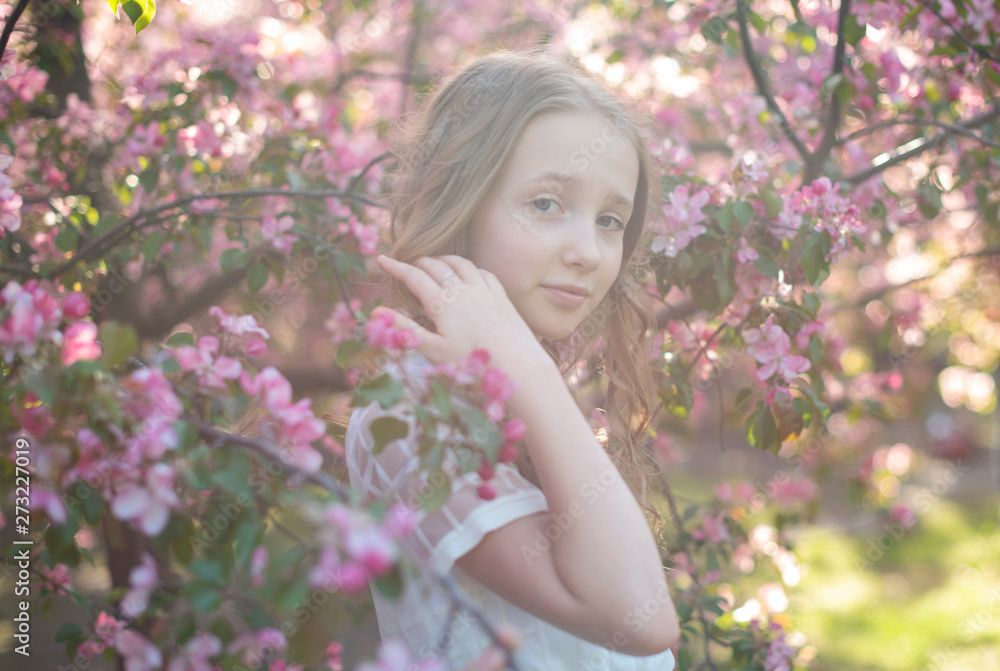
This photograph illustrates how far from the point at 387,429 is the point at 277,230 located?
114 cm

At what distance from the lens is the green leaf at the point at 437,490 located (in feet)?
2.63

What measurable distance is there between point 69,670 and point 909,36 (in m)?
3.80

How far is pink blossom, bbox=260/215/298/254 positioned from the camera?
183 centimetres

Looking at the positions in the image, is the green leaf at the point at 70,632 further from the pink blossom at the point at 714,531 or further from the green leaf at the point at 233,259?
the pink blossom at the point at 714,531

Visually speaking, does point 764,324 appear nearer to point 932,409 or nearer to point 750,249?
point 750,249

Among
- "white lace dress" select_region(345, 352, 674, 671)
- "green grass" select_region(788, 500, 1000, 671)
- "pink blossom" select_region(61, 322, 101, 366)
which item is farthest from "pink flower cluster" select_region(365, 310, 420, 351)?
"green grass" select_region(788, 500, 1000, 671)

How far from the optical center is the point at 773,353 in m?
1.66

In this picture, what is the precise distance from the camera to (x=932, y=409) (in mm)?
8820

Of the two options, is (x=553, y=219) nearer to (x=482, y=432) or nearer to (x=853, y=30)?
(x=482, y=432)

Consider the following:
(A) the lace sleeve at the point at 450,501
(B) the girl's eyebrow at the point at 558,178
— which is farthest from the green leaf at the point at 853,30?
(A) the lace sleeve at the point at 450,501

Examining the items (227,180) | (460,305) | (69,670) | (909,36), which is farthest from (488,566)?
(909,36)

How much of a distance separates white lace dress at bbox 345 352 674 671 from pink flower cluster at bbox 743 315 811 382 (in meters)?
0.71

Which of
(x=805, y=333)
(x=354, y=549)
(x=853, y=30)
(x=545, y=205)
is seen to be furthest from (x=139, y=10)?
(x=853, y=30)

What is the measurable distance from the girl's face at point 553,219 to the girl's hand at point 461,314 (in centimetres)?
12
